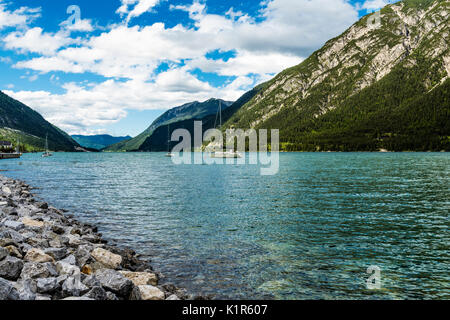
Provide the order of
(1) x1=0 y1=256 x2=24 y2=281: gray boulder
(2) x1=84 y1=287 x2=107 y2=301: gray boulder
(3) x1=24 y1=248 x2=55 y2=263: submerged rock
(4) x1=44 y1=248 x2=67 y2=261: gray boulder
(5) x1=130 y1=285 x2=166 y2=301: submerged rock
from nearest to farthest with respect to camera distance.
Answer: (2) x1=84 y1=287 x2=107 y2=301: gray boulder → (1) x1=0 y1=256 x2=24 y2=281: gray boulder → (5) x1=130 y1=285 x2=166 y2=301: submerged rock → (3) x1=24 y1=248 x2=55 y2=263: submerged rock → (4) x1=44 y1=248 x2=67 y2=261: gray boulder

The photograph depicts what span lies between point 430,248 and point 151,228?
16807 millimetres

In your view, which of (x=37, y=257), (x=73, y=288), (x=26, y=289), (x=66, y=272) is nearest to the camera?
(x=26, y=289)

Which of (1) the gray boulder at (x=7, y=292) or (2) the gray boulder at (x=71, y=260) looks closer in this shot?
(1) the gray boulder at (x=7, y=292)

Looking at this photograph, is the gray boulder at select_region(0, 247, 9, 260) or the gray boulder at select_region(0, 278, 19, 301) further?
the gray boulder at select_region(0, 247, 9, 260)

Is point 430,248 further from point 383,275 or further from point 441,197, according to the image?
point 441,197

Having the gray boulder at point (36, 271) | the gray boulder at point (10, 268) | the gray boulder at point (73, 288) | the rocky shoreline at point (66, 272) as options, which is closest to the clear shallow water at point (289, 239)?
the rocky shoreline at point (66, 272)

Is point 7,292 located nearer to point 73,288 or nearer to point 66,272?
point 73,288

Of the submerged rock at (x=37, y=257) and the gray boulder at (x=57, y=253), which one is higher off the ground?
the submerged rock at (x=37, y=257)

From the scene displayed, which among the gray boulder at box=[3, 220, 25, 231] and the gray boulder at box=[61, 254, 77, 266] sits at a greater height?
the gray boulder at box=[3, 220, 25, 231]

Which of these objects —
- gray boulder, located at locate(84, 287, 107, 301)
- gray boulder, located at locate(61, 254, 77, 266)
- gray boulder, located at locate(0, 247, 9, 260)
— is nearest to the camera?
gray boulder, located at locate(84, 287, 107, 301)

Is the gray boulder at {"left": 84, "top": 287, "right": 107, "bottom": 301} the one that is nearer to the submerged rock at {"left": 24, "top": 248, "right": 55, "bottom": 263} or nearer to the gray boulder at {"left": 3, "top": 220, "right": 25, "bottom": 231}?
the submerged rock at {"left": 24, "top": 248, "right": 55, "bottom": 263}

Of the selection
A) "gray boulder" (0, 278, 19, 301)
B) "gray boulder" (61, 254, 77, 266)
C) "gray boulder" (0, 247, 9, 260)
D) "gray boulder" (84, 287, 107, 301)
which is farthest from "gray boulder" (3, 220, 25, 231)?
"gray boulder" (84, 287, 107, 301)

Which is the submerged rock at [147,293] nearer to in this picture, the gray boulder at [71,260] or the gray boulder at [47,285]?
the gray boulder at [47,285]

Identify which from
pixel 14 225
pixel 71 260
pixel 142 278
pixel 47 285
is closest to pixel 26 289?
pixel 47 285
